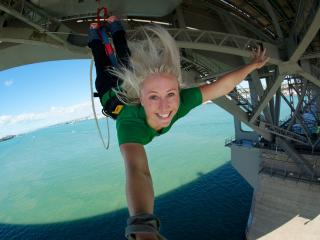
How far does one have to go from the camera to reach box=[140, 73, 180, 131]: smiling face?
2.35 m

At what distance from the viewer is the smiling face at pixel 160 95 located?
2348mm

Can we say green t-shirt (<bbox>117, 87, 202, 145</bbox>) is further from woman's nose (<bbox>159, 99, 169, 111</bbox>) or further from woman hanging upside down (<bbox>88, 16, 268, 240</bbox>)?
woman's nose (<bbox>159, 99, 169, 111</bbox>)

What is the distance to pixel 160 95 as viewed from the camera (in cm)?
237

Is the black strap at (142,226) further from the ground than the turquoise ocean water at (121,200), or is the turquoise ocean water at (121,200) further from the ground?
the black strap at (142,226)

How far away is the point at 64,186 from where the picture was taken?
4241cm

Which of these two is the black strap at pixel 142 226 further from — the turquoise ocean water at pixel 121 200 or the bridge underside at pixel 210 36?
the turquoise ocean water at pixel 121 200

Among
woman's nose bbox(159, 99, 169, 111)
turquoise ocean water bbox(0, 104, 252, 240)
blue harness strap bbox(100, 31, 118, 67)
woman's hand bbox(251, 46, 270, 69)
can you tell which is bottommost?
turquoise ocean water bbox(0, 104, 252, 240)

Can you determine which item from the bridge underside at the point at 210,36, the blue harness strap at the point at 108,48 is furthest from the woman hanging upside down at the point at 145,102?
the bridge underside at the point at 210,36

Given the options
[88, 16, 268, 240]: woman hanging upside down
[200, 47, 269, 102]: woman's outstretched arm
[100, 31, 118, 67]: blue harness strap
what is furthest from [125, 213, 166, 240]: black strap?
[100, 31, 118, 67]: blue harness strap

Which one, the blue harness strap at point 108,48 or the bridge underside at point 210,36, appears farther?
the bridge underside at point 210,36

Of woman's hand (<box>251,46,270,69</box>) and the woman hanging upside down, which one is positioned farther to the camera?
woman's hand (<box>251,46,270,69</box>)

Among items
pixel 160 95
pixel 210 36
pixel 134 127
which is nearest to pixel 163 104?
pixel 160 95

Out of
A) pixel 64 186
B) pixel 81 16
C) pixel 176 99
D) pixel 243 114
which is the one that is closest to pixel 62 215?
pixel 64 186

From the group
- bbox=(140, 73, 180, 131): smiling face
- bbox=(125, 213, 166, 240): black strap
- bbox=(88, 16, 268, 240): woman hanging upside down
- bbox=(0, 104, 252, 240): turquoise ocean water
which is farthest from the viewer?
bbox=(0, 104, 252, 240): turquoise ocean water
